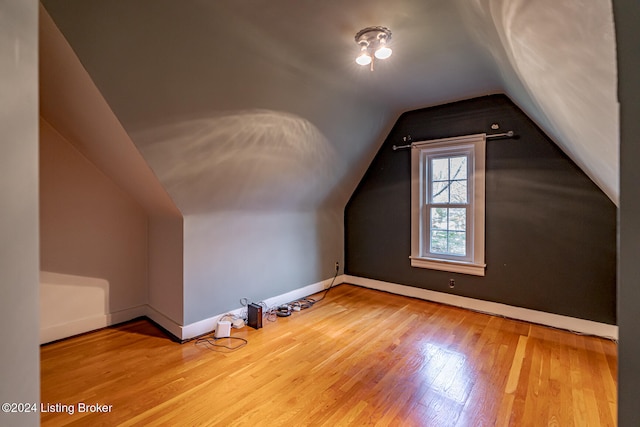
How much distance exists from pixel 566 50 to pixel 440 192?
9.40ft

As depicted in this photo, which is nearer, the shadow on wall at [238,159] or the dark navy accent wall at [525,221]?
the shadow on wall at [238,159]

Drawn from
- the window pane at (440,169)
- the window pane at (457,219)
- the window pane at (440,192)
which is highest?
the window pane at (440,169)

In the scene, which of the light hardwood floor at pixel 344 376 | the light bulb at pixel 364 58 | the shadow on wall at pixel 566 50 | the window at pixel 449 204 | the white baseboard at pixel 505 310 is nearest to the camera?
the shadow on wall at pixel 566 50

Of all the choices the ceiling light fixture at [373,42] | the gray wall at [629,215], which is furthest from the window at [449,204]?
the gray wall at [629,215]

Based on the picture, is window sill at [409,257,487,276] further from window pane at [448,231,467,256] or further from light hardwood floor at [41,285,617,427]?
light hardwood floor at [41,285,617,427]

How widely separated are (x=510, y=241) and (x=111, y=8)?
3.86m

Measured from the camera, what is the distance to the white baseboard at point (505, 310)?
2.89m

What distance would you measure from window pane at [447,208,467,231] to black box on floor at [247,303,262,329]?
2484 millimetres

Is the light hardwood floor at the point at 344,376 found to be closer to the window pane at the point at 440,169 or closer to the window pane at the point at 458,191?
the window pane at the point at 458,191

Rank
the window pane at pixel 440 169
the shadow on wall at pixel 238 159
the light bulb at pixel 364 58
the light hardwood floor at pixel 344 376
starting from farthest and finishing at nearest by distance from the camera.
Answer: the window pane at pixel 440 169
the shadow on wall at pixel 238 159
the light bulb at pixel 364 58
the light hardwood floor at pixel 344 376

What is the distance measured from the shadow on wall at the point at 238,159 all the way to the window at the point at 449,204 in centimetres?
122

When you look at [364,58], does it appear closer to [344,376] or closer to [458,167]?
[458,167]

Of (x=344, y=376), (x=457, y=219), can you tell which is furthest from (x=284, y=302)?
(x=457, y=219)

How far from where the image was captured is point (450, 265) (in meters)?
3.69
